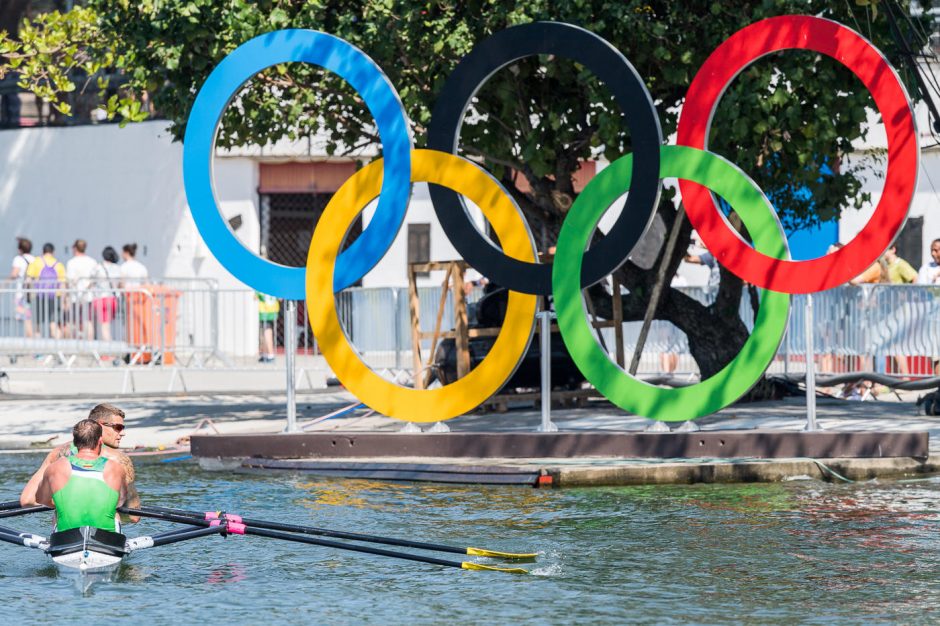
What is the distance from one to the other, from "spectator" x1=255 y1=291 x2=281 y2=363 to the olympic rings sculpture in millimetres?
8039

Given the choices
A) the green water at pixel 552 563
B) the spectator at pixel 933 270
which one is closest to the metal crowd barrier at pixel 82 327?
the green water at pixel 552 563

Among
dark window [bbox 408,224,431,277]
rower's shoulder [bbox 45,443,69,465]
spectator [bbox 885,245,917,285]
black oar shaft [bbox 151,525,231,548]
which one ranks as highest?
dark window [bbox 408,224,431,277]

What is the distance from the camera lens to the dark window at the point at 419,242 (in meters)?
30.5

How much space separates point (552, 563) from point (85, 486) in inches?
111

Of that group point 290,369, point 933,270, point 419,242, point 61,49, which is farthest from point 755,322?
point 419,242

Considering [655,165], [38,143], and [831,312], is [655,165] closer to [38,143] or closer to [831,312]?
[831,312]

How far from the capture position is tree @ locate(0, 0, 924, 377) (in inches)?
630

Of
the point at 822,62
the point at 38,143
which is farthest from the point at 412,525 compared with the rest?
the point at 38,143

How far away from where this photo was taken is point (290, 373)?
51.0 feet

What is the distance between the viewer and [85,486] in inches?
386

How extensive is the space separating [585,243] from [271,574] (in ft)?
18.9

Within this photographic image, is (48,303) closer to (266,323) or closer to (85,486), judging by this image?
(266,323)

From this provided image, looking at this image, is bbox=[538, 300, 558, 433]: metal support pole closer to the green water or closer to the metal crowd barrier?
the green water

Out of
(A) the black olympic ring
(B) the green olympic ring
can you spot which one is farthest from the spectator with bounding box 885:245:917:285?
(A) the black olympic ring
